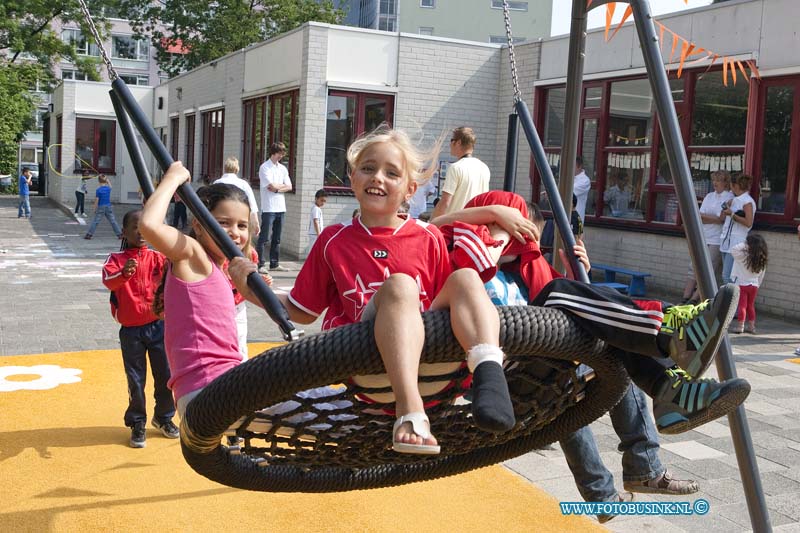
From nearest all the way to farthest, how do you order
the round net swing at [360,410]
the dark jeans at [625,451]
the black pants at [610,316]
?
1. the round net swing at [360,410]
2. the black pants at [610,316]
3. the dark jeans at [625,451]

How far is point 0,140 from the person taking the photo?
39094 millimetres

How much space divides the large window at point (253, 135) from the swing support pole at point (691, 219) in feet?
53.2

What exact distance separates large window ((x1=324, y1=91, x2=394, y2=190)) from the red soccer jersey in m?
12.9

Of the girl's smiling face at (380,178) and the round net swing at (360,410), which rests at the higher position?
the girl's smiling face at (380,178)

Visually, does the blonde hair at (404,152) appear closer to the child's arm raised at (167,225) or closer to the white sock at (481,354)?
the child's arm raised at (167,225)

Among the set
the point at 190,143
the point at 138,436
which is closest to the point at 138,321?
the point at 138,436

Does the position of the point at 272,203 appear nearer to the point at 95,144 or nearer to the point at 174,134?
the point at 174,134

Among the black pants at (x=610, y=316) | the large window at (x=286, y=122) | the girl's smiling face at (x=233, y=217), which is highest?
the large window at (x=286, y=122)

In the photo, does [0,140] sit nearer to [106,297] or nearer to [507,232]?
[106,297]

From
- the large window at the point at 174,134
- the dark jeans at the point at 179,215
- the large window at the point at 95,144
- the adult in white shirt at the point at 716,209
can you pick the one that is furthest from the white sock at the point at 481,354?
the large window at the point at 95,144

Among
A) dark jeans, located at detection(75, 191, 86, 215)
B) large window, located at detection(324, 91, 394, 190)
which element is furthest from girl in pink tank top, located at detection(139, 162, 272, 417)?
dark jeans, located at detection(75, 191, 86, 215)

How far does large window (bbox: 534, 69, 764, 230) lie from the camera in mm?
11906

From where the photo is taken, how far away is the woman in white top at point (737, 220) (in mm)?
10445

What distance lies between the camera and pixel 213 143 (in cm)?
2311
